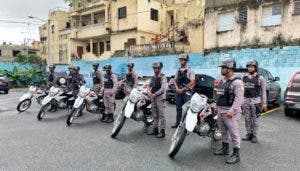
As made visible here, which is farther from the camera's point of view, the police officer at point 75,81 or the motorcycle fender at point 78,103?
the police officer at point 75,81

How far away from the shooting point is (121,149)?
644 centimetres

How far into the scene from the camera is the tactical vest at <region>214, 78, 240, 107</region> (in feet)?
18.6

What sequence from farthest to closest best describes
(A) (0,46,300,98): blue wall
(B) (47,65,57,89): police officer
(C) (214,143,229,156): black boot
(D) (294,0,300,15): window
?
(D) (294,0,300,15): window → (A) (0,46,300,98): blue wall → (B) (47,65,57,89): police officer → (C) (214,143,229,156): black boot

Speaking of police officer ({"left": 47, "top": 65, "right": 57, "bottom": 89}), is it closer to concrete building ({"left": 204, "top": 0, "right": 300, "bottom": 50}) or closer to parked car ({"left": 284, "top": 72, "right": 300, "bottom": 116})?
parked car ({"left": 284, "top": 72, "right": 300, "bottom": 116})

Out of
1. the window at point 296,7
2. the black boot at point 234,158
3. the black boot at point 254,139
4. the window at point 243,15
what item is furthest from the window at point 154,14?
the black boot at point 234,158

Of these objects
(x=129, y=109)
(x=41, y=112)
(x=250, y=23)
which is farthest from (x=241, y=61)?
(x=129, y=109)

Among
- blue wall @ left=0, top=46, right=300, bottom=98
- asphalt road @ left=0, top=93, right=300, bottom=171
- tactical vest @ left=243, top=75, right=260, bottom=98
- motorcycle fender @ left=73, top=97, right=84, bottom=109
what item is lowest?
asphalt road @ left=0, top=93, right=300, bottom=171

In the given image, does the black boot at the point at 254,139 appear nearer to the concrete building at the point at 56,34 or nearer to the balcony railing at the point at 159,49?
the balcony railing at the point at 159,49

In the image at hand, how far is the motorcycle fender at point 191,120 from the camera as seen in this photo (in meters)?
5.66

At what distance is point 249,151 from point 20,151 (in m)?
4.59

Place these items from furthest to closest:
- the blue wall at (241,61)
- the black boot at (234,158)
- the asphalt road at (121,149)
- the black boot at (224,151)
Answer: the blue wall at (241,61)
the black boot at (224,151)
the black boot at (234,158)
the asphalt road at (121,149)

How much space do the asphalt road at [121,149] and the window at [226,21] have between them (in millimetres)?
11072

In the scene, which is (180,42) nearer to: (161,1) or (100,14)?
(161,1)

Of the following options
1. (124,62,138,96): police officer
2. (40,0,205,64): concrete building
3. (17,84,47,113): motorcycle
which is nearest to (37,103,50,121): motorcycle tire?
(17,84,47,113): motorcycle
